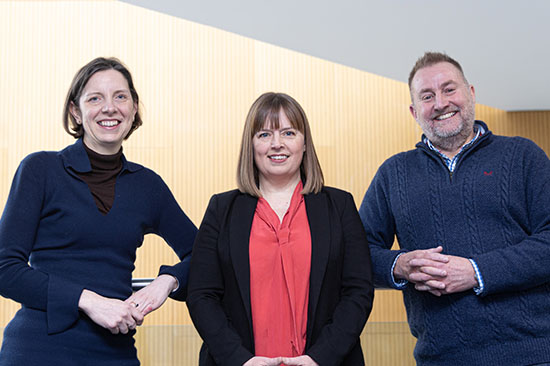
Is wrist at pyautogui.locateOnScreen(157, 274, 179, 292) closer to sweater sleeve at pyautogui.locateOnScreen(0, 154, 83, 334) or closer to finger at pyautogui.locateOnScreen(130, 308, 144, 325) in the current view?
finger at pyautogui.locateOnScreen(130, 308, 144, 325)

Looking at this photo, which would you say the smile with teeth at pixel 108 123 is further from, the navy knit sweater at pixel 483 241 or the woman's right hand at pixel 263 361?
the navy knit sweater at pixel 483 241

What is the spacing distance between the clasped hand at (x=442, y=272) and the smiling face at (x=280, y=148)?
0.50 m

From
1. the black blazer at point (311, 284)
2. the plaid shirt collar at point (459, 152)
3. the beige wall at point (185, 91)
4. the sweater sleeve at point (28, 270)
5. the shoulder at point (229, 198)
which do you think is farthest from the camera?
the beige wall at point (185, 91)

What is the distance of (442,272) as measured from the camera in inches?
68.9

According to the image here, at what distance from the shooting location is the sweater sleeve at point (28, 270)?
1.57 meters

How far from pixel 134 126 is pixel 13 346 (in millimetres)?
823

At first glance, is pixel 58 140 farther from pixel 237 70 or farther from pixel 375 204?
pixel 375 204

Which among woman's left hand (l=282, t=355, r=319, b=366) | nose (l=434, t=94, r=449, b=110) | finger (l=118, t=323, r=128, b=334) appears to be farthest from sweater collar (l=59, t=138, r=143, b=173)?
nose (l=434, t=94, r=449, b=110)

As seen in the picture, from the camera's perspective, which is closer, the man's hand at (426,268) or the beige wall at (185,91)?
the man's hand at (426,268)

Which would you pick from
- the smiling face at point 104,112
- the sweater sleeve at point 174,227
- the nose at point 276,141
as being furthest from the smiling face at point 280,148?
the smiling face at point 104,112

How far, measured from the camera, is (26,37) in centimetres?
1073

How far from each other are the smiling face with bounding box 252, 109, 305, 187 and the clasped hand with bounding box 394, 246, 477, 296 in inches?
19.8

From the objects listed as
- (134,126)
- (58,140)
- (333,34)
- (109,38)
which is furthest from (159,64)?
(134,126)

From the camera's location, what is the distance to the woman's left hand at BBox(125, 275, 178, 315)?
1685 mm
